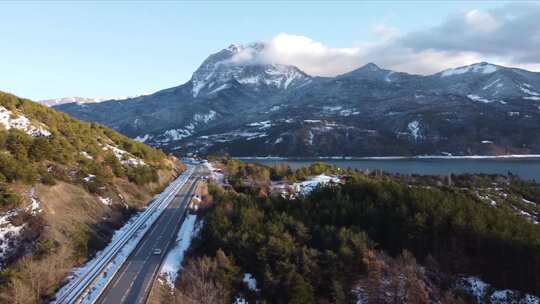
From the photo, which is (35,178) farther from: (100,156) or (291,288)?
(291,288)

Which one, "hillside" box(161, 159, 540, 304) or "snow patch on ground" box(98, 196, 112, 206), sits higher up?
"snow patch on ground" box(98, 196, 112, 206)

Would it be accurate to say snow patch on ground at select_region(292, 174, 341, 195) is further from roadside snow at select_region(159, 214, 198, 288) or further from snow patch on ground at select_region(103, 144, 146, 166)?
snow patch on ground at select_region(103, 144, 146, 166)

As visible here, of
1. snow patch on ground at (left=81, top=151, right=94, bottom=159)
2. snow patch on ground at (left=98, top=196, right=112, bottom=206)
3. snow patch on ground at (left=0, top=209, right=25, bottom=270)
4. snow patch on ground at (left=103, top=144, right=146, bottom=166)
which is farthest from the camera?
snow patch on ground at (left=103, top=144, right=146, bottom=166)

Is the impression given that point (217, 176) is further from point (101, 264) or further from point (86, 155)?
point (101, 264)

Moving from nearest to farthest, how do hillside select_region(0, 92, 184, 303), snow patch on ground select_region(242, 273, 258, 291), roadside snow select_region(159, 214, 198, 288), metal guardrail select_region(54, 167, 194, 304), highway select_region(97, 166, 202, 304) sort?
metal guardrail select_region(54, 167, 194, 304) → highway select_region(97, 166, 202, 304) → hillside select_region(0, 92, 184, 303) → snow patch on ground select_region(242, 273, 258, 291) → roadside snow select_region(159, 214, 198, 288)

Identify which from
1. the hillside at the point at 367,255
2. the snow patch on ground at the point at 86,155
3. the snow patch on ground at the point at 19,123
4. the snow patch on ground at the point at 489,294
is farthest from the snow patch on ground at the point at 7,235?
the snow patch on ground at the point at 489,294

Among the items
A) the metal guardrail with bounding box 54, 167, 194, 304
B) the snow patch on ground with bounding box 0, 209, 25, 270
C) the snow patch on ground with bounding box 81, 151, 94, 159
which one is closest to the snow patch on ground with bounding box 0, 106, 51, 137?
the snow patch on ground with bounding box 81, 151, 94, 159

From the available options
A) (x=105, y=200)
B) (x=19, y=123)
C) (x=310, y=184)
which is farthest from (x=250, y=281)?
(x=19, y=123)

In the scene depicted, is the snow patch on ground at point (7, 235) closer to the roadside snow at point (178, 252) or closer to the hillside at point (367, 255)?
the roadside snow at point (178, 252)
